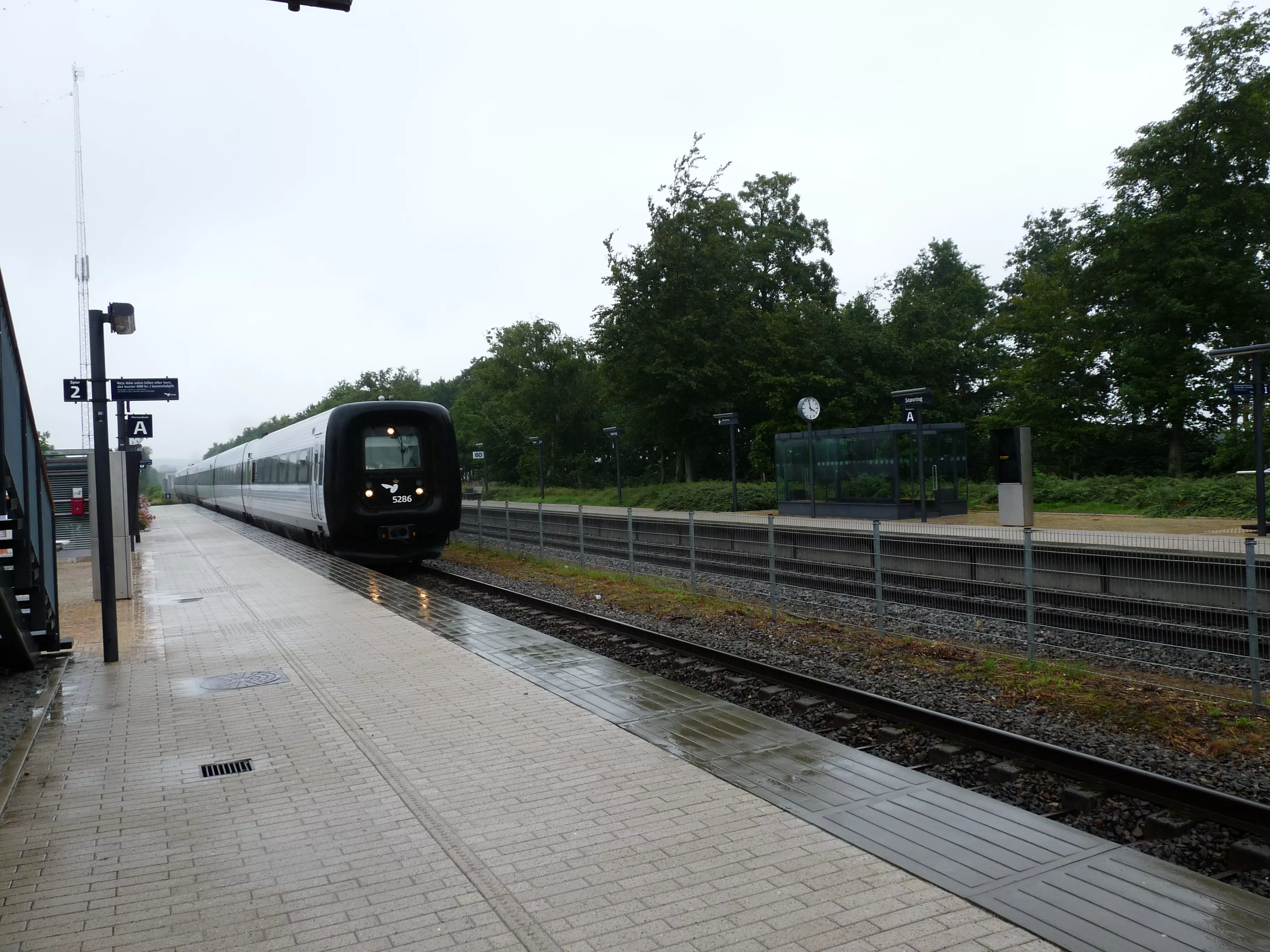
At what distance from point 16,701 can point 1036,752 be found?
7.65 meters

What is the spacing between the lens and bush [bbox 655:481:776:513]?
28844 millimetres

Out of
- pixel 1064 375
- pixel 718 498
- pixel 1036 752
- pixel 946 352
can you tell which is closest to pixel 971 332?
pixel 946 352

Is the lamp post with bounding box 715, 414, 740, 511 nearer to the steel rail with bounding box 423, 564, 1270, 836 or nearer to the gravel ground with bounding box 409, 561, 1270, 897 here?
the gravel ground with bounding box 409, 561, 1270, 897

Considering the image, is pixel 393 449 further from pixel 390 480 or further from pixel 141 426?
pixel 141 426

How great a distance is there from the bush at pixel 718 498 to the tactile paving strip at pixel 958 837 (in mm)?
21340

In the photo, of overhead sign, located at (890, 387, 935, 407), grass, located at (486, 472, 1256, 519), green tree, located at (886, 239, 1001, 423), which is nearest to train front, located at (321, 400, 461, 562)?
overhead sign, located at (890, 387, 935, 407)

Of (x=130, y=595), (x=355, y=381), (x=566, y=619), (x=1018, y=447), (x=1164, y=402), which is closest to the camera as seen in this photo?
(x=566, y=619)

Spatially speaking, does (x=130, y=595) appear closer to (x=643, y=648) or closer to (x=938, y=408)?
(x=643, y=648)

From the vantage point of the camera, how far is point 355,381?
391ft

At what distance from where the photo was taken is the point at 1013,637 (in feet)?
29.5

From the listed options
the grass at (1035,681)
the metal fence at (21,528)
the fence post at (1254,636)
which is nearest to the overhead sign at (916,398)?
the grass at (1035,681)

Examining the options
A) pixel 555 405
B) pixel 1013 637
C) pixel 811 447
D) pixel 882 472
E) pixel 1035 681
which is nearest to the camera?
pixel 1035 681

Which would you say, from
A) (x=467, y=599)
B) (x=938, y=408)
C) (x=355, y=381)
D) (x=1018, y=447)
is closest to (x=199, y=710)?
(x=467, y=599)

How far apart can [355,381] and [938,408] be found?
309ft
